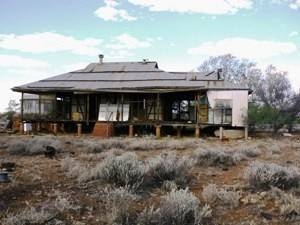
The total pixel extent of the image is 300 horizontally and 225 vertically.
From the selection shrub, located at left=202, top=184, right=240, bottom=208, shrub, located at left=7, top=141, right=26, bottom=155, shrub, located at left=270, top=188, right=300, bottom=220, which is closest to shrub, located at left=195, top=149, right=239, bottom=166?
shrub, located at left=270, top=188, right=300, bottom=220

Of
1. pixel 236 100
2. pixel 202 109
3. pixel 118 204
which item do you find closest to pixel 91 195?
pixel 118 204

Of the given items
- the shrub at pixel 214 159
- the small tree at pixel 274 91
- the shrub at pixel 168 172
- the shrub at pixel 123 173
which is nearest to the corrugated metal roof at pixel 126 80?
the small tree at pixel 274 91

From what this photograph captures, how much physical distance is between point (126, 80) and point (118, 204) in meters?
21.2

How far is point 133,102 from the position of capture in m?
26.2

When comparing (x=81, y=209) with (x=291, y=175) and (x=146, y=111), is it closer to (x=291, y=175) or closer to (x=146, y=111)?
(x=291, y=175)

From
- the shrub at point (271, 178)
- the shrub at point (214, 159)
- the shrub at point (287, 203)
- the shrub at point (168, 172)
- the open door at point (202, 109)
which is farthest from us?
the open door at point (202, 109)

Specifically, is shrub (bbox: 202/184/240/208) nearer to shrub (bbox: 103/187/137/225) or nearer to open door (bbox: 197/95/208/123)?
shrub (bbox: 103/187/137/225)

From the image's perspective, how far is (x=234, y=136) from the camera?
77.0 feet

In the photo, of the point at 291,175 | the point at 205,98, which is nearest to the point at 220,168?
the point at 291,175

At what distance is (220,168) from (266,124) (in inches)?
698

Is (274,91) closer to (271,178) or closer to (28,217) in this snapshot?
(271,178)

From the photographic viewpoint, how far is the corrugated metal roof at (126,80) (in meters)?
24.7

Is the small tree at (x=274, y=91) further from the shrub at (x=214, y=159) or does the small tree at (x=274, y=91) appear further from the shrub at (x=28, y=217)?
the shrub at (x=28, y=217)

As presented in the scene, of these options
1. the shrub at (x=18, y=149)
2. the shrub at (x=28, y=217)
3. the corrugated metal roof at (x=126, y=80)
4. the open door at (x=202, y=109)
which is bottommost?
the shrub at (x=28, y=217)
